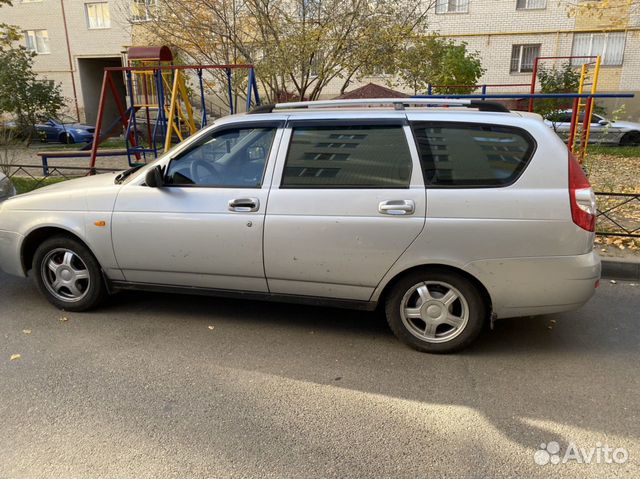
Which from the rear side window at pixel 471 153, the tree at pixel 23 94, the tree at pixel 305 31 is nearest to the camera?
the rear side window at pixel 471 153

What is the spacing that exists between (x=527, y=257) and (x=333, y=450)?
5.79 feet

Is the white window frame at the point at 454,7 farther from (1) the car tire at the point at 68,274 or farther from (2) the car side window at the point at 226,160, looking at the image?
(1) the car tire at the point at 68,274

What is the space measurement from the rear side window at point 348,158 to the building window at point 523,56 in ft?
76.8

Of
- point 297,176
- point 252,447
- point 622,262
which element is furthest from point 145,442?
point 622,262

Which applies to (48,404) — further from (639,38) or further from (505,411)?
(639,38)

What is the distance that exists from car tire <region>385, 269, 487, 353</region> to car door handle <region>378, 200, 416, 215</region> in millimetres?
452

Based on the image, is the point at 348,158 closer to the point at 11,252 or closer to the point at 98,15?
the point at 11,252

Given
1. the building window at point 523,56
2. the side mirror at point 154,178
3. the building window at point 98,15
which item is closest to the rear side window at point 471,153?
the side mirror at point 154,178

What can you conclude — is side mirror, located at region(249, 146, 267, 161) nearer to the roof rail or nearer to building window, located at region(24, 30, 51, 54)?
the roof rail

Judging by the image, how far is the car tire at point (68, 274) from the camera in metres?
4.18

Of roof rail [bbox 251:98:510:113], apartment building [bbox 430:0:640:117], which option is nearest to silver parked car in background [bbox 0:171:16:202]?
roof rail [bbox 251:98:510:113]

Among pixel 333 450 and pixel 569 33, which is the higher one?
pixel 569 33

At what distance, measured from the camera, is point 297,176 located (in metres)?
3.65

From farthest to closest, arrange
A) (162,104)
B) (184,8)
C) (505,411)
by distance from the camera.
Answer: (184,8) → (162,104) → (505,411)
